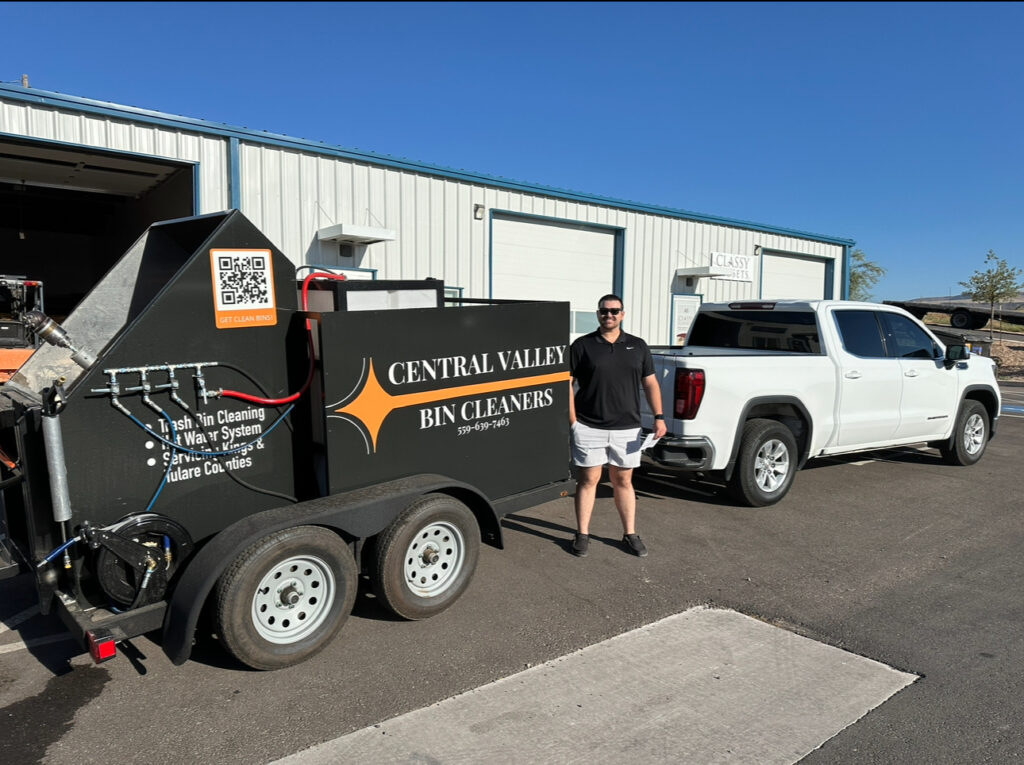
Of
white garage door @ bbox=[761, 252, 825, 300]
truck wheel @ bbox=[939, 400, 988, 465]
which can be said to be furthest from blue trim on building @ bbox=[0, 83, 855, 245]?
truck wheel @ bbox=[939, 400, 988, 465]

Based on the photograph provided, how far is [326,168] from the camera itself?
10.3 metres

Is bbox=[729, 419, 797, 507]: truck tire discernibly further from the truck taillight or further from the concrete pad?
the concrete pad

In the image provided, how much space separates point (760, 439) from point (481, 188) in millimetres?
7659

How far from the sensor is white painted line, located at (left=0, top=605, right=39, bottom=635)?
4.04m

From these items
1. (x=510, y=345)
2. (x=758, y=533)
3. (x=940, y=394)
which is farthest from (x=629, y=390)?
(x=940, y=394)

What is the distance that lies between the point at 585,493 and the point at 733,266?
13.2 metres

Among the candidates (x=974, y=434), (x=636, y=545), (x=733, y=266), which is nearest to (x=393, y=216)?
(x=636, y=545)

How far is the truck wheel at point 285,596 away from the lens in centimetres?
325

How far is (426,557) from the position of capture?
4.03m

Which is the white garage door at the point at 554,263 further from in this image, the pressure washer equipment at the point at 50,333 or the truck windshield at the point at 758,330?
the pressure washer equipment at the point at 50,333

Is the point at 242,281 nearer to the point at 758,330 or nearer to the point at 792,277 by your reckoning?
the point at 758,330

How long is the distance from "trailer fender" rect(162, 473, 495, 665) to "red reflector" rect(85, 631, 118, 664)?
24 centimetres

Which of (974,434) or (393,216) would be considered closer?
(974,434)

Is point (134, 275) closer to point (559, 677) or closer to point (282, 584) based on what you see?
point (282, 584)
